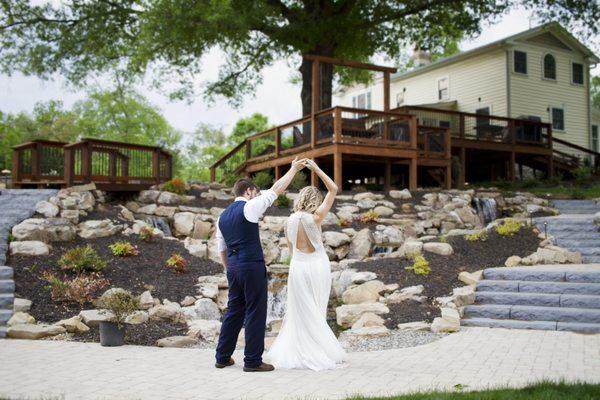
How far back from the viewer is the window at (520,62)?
2975cm

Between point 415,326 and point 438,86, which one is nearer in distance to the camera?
point 415,326

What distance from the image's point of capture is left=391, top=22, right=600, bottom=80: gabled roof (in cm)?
2916

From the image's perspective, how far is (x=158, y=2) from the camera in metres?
18.4

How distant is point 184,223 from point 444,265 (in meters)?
6.77

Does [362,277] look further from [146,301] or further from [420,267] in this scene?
[146,301]

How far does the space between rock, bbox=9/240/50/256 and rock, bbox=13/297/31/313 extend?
220 centimetres

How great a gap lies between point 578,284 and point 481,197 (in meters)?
9.04

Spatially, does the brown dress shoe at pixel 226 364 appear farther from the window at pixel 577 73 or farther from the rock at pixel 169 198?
the window at pixel 577 73

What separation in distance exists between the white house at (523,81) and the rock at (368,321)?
74.3 feet

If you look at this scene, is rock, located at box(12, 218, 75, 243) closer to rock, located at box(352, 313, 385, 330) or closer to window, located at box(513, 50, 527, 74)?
rock, located at box(352, 313, 385, 330)

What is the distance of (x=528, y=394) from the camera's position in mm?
5066

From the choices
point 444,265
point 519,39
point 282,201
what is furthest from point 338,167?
point 519,39

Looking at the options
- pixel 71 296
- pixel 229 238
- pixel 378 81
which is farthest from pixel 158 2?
pixel 378 81

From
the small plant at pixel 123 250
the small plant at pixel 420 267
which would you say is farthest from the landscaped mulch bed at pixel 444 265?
the small plant at pixel 123 250
